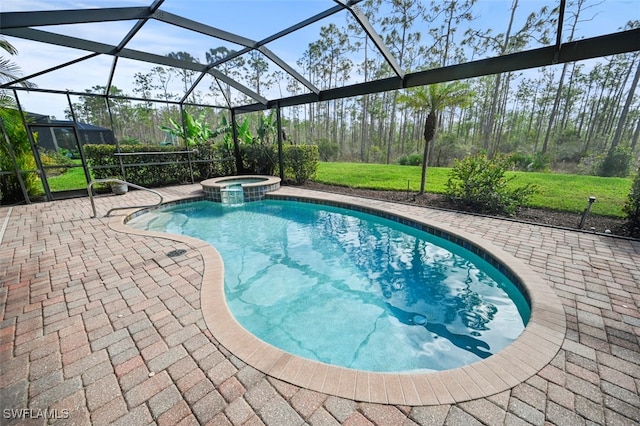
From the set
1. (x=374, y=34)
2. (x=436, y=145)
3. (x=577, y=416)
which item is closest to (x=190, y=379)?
(x=577, y=416)

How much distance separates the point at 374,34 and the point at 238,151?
910cm

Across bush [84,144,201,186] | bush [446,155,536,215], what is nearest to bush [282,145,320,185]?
bush [84,144,201,186]

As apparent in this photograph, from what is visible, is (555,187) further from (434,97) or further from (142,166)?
(142,166)

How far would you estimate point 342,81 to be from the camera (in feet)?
81.3

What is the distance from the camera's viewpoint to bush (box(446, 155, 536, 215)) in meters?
6.38

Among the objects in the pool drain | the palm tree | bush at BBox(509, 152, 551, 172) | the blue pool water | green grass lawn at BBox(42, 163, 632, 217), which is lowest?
the blue pool water

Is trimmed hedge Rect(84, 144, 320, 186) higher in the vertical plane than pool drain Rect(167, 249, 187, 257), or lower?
higher

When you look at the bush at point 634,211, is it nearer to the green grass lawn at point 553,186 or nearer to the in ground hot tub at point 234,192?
the green grass lawn at point 553,186

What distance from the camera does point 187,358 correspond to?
213cm

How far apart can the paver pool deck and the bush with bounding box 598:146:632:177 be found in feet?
44.7

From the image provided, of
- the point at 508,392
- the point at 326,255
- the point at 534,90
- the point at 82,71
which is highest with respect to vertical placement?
the point at 534,90

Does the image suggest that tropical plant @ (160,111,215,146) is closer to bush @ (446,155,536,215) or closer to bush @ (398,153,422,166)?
bush @ (446,155,536,215)

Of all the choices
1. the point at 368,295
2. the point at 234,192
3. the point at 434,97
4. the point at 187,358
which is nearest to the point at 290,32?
the point at 434,97

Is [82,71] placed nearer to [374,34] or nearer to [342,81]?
[374,34]
